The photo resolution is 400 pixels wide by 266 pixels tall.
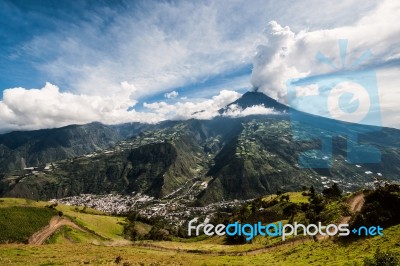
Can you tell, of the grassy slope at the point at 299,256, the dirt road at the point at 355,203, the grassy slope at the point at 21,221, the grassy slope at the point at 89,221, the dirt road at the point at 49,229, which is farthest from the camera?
the grassy slope at the point at 89,221

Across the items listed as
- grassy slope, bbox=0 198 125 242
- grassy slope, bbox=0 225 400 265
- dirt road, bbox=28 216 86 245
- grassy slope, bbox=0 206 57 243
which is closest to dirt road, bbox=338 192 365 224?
grassy slope, bbox=0 225 400 265

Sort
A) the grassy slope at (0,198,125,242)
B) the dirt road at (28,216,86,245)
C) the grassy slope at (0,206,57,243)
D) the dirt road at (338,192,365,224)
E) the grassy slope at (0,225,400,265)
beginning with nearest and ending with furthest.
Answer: the grassy slope at (0,225,400,265)
the dirt road at (338,192,365,224)
the grassy slope at (0,206,57,243)
the dirt road at (28,216,86,245)
the grassy slope at (0,198,125,242)

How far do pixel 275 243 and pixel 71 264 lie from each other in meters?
50.2

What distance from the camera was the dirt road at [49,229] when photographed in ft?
353

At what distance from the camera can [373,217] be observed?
183 ft

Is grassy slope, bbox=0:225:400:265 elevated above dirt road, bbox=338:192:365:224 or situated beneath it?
situated beneath

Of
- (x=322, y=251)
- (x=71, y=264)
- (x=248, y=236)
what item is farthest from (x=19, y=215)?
(x=322, y=251)

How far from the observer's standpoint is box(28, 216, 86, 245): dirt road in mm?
107569

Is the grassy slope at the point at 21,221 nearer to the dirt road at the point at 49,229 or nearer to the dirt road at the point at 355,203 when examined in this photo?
the dirt road at the point at 49,229

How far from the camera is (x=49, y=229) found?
388 ft

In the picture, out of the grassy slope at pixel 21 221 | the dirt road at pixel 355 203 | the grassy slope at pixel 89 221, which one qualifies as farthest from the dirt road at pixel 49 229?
the dirt road at pixel 355 203

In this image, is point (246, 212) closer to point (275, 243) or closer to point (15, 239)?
point (275, 243)

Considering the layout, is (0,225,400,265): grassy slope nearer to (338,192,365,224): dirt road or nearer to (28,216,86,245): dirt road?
(338,192,365,224): dirt road

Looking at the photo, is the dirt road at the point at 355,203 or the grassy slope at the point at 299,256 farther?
the dirt road at the point at 355,203
